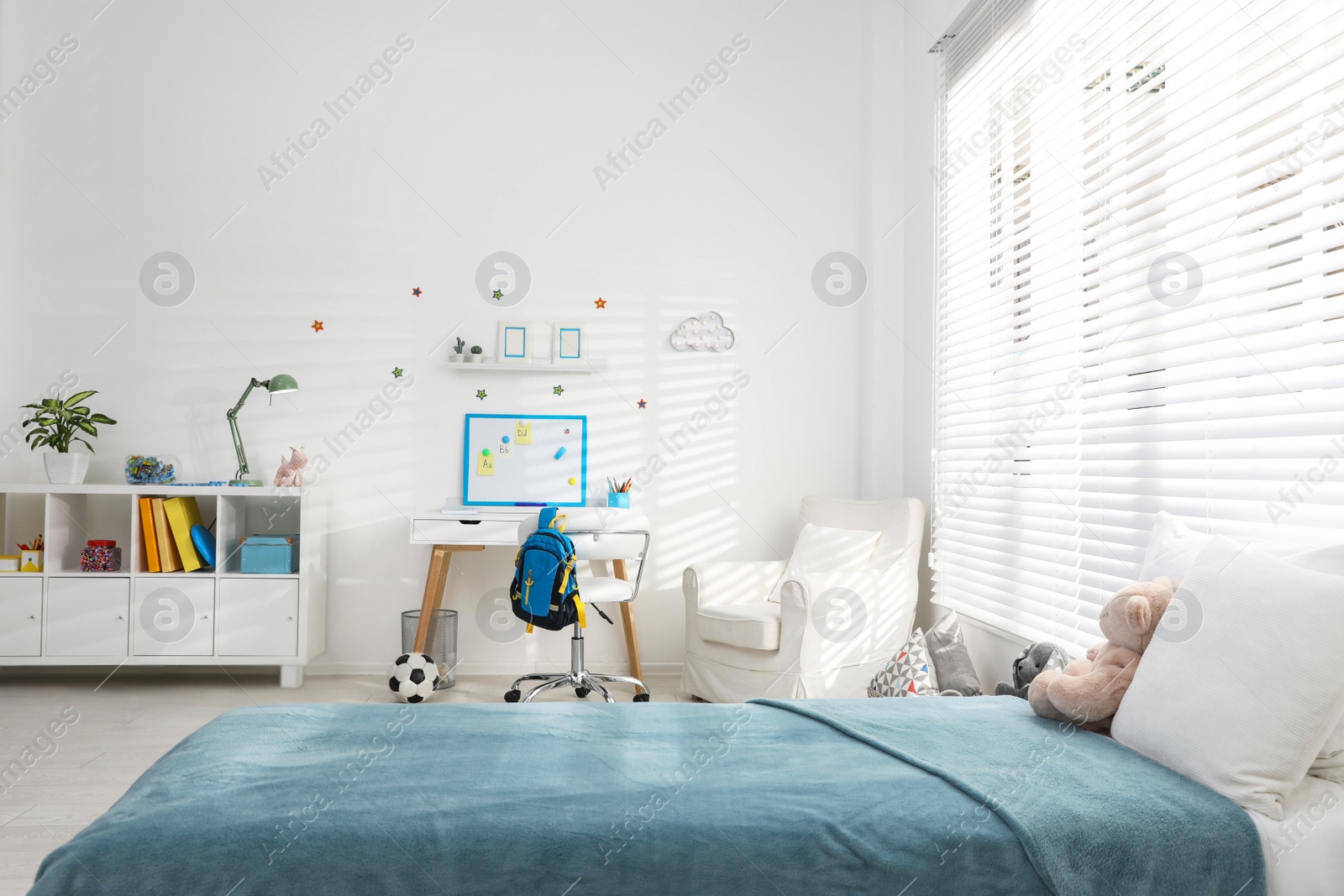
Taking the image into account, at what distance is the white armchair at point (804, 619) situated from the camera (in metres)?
3.05

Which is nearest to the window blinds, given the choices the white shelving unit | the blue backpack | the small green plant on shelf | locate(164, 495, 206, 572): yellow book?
the blue backpack

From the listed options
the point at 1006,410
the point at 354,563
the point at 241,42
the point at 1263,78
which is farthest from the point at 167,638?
the point at 1263,78

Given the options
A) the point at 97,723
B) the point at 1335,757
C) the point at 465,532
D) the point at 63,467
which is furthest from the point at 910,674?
the point at 63,467

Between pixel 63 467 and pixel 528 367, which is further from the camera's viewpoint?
pixel 528 367

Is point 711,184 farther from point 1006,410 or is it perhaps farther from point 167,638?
point 167,638

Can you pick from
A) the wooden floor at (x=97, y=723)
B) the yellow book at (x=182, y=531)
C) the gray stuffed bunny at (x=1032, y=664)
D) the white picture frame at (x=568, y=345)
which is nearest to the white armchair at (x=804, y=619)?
the wooden floor at (x=97, y=723)

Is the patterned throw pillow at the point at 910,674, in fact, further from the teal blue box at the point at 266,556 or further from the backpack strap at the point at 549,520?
the teal blue box at the point at 266,556

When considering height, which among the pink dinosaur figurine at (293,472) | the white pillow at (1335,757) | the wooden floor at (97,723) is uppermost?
the pink dinosaur figurine at (293,472)

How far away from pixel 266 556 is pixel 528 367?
1.45 m

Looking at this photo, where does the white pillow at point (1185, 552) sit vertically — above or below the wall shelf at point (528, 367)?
below

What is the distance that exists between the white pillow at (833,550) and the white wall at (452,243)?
512mm

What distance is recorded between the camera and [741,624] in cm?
319

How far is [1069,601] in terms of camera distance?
2492 millimetres

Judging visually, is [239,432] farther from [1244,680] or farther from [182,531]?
[1244,680]
